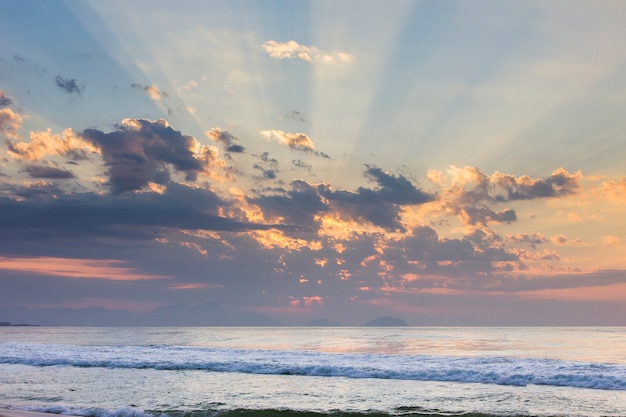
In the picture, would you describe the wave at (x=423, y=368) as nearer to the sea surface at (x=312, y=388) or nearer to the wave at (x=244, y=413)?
the sea surface at (x=312, y=388)

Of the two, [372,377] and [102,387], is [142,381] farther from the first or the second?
[372,377]

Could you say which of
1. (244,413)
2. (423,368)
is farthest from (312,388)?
(423,368)

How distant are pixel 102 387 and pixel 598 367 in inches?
1284

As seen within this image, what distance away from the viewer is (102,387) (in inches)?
1069

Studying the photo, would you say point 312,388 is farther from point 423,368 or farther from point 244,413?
point 423,368

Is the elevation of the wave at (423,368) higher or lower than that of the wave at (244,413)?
higher

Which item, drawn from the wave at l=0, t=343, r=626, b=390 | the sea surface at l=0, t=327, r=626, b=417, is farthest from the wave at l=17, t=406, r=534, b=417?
the wave at l=0, t=343, r=626, b=390

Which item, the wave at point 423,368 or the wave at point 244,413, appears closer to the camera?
the wave at point 244,413

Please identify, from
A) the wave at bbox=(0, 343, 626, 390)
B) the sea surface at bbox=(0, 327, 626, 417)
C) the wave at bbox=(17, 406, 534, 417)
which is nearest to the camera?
the wave at bbox=(17, 406, 534, 417)

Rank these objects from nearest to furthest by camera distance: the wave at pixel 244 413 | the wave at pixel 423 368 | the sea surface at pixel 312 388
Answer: the wave at pixel 244 413, the sea surface at pixel 312 388, the wave at pixel 423 368

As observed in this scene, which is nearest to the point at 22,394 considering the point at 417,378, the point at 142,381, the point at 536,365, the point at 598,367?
the point at 142,381

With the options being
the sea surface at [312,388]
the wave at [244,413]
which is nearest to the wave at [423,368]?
the sea surface at [312,388]

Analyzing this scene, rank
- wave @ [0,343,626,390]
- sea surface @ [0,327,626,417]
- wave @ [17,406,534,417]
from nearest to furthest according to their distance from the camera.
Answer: wave @ [17,406,534,417] < sea surface @ [0,327,626,417] < wave @ [0,343,626,390]

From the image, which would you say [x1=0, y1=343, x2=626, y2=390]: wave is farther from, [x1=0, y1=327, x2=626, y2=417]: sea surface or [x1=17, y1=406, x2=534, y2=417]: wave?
[x1=17, y1=406, x2=534, y2=417]: wave
